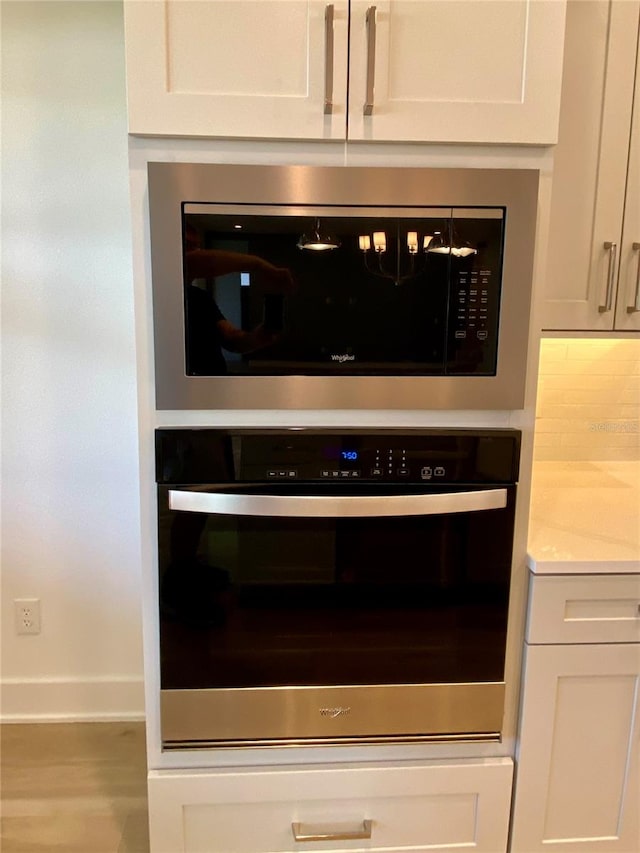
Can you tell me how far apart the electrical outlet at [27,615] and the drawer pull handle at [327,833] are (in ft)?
3.68

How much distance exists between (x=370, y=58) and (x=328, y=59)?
0.27ft

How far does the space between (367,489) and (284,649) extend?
1.34 feet

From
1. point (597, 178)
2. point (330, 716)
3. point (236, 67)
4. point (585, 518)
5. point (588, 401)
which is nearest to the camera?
point (236, 67)

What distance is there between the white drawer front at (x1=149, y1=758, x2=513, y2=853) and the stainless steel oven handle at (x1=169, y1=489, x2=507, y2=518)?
0.62 metres

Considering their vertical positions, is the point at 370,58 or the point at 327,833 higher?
the point at 370,58

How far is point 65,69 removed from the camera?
1.77 metres

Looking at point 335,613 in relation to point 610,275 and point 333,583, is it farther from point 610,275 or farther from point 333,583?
point 610,275

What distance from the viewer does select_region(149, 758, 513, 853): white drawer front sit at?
1.39 m

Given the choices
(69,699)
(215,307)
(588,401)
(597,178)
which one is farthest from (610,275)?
(69,699)

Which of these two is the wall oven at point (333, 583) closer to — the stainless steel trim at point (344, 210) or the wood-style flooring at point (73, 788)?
the stainless steel trim at point (344, 210)

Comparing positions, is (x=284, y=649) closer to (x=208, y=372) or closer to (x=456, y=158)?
(x=208, y=372)

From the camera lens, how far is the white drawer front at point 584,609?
1.36m

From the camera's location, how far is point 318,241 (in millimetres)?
1230

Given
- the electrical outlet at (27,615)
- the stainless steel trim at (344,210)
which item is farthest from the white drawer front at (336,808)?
the stainless steel trim at (344,210)
